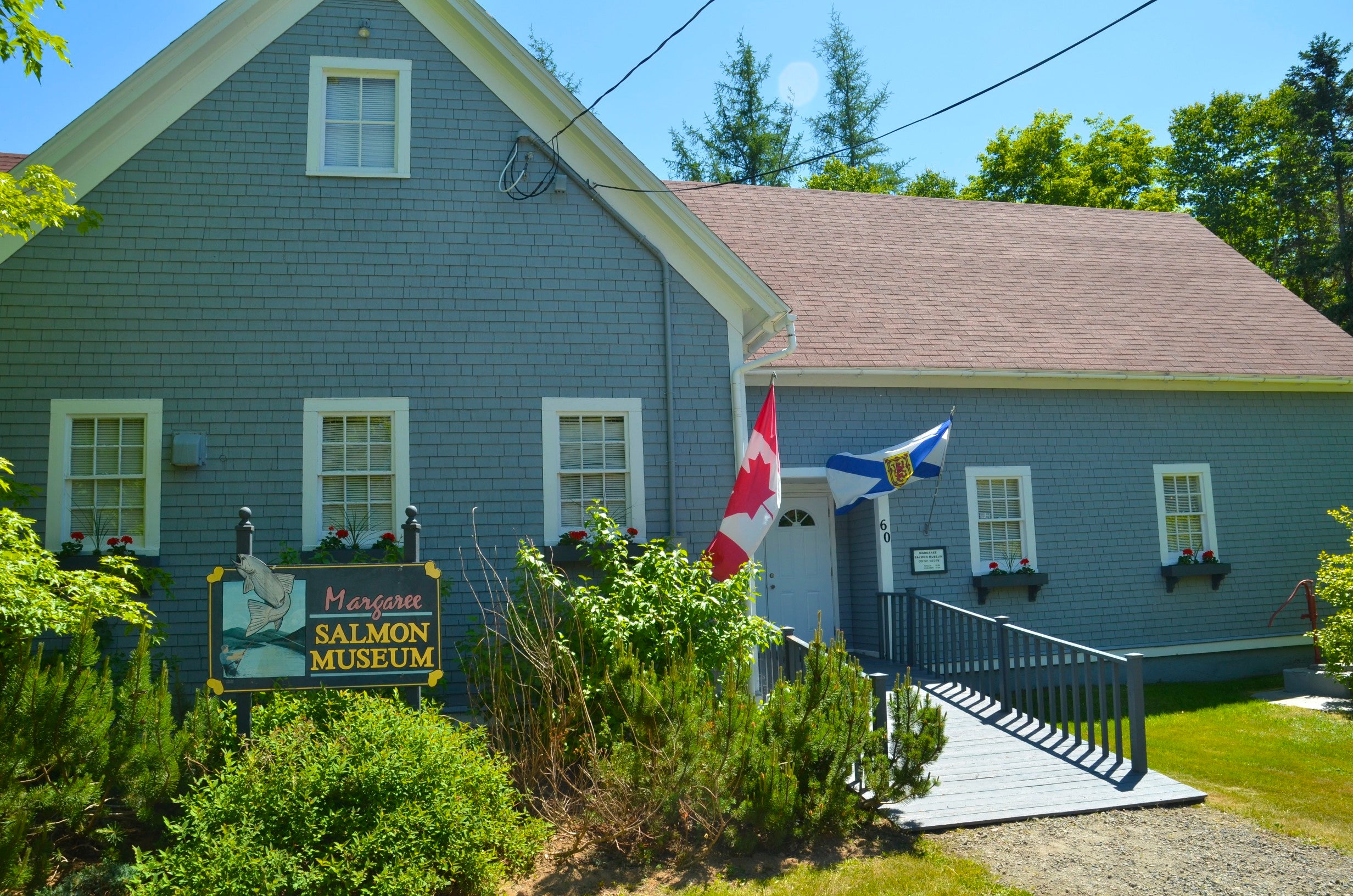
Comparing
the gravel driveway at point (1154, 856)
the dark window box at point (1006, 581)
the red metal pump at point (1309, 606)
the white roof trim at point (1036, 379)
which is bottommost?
the gravel driveway at point (1154, 856)

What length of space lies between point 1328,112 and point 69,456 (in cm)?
3132

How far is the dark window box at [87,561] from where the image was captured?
8383mm

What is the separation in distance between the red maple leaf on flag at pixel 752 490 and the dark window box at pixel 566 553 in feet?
3.11

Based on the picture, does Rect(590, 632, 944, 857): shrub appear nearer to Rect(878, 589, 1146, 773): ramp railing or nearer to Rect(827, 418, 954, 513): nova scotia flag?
Rect(878, 589, 1146, 773): ramp railing

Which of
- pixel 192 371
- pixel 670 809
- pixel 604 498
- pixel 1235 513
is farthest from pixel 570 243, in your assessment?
pixel 1235 513

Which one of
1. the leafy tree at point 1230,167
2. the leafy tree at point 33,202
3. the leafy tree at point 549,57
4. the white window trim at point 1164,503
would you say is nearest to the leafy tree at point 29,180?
the leafy tree at point 33,202

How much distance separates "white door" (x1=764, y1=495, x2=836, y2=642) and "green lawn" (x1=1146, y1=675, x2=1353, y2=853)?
12.4ft

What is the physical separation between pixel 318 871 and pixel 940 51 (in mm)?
8844

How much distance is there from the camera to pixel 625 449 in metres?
9.74

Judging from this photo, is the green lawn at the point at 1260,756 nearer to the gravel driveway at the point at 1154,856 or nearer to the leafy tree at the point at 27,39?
the gravel driveway at the point at 1154,856

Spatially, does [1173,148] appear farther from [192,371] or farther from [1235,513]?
[192,371]

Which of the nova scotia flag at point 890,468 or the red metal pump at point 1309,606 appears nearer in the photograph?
the nova scotia flag at point 890,468

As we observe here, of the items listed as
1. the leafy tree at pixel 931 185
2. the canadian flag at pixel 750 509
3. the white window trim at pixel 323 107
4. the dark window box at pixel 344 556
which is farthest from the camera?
the leafy tree at pixel 931 185

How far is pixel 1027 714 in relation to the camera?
9203mm
